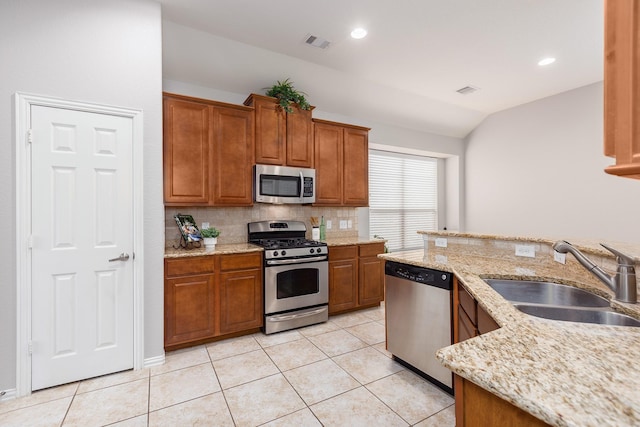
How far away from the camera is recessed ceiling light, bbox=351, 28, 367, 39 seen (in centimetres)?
292

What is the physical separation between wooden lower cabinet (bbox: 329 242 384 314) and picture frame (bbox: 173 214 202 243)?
Result: 1536mm

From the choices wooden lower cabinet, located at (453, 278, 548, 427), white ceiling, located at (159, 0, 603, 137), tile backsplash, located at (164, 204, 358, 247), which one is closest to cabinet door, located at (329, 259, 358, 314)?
tile backsplash, located at (164, 204, 358, 247)

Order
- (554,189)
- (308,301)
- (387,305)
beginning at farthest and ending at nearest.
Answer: (554,189) → (308,301) → (387,305)

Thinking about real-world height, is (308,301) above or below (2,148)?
below

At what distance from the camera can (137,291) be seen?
247cm

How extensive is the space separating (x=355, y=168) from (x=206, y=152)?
6.64ft

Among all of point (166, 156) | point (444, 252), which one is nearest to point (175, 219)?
point (166, 156)

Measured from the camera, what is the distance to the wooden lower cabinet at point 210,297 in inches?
109

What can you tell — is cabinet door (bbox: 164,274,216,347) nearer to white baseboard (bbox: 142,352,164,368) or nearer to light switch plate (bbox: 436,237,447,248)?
white baseboard (bbox: 142,352,164,368)

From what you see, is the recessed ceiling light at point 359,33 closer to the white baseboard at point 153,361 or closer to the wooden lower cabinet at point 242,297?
the wooden lower cabinet at point 242,297

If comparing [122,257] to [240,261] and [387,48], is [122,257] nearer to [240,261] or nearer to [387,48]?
[240,261]

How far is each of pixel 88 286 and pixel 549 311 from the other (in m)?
3.05

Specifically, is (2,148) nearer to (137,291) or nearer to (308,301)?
(137,291)

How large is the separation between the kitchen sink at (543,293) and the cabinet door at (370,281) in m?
2.08
